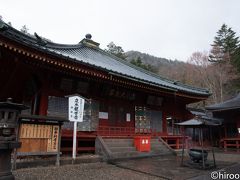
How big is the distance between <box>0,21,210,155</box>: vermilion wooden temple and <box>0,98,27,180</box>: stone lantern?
3.67m

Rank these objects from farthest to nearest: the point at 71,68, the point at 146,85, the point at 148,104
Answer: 1. the point at 148,104
2. the point at 146,85
3. the point at 71,68

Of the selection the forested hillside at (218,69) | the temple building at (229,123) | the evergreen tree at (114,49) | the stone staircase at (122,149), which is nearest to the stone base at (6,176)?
the stone staircase at (122,149)

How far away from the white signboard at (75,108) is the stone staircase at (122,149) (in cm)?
193

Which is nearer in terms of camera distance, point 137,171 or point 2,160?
point 2,160

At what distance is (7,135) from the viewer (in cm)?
519

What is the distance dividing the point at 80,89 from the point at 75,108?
275 cm

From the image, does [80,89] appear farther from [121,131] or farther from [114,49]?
[114,49]

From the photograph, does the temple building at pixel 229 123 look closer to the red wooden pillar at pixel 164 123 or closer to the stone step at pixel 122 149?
the red wooden pillar at pixel 164 123

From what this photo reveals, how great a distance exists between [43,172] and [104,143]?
4071 millimetres

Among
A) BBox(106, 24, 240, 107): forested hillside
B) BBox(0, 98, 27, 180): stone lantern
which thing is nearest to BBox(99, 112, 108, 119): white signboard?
BBox(0, 98, 27, 180): stone lantern

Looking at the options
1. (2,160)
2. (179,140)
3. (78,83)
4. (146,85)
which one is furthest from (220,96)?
(2,160)

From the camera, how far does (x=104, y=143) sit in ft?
34.4

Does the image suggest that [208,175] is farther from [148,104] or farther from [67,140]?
[148,104]

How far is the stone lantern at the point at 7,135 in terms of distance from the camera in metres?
4.98
